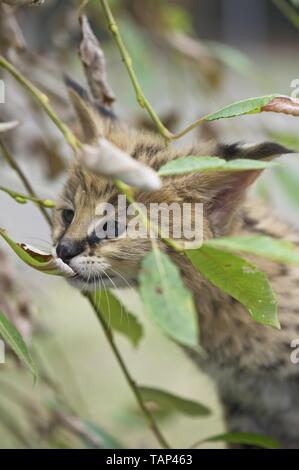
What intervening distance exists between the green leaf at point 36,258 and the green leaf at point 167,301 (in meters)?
0.25

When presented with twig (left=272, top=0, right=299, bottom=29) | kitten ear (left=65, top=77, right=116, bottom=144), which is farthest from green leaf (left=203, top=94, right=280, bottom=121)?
twig (left=272, top=0, right=299, bottom=29)

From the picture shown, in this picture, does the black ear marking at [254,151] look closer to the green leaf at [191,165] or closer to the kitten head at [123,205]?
the kitten head at [123,205]

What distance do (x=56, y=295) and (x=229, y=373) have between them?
2.89 metres

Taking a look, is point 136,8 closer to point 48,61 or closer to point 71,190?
point 48,61

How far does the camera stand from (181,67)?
3.37m

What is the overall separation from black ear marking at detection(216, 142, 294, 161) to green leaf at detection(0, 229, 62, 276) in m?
0.44

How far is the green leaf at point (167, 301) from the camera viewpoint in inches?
40.2

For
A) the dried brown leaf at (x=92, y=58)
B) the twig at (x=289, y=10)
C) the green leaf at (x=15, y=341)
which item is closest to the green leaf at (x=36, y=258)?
the green leaf at (x=15, y=341)

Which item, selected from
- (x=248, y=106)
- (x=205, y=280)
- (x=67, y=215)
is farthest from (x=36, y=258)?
(x=205, y=280)

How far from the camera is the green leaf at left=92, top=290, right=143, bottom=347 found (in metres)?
1.76

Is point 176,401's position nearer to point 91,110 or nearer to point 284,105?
point 91,110

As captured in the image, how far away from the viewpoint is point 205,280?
6.15 ft

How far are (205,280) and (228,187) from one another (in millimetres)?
213

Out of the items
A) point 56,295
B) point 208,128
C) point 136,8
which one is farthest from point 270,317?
point 56,295
